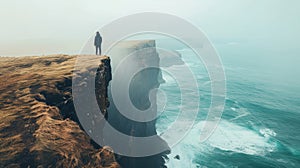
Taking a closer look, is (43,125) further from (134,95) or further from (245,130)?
(245,130)

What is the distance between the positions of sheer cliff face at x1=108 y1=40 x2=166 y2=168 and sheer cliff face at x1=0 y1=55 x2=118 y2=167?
2709 cm

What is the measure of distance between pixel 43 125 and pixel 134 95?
2395 inches

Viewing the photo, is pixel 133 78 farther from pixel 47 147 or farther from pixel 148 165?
pixel 47 147

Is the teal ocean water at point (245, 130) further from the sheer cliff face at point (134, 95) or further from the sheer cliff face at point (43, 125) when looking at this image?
the sheer cliff face at point (43, 125)

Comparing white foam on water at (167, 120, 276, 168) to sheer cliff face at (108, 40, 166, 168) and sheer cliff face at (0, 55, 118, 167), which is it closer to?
sheer cliff face at (108, 40, 166, 168)

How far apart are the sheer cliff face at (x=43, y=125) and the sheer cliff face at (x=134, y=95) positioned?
88.9ft

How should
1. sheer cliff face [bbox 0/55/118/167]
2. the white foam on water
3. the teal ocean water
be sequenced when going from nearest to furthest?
sheer cliff face [bbox 0/55/118/167], the teal ocean water, the white foam on water

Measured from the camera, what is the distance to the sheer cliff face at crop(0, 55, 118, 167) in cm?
1429

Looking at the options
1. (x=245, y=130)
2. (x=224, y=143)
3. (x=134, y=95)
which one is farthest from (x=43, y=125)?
(x=245, y=130)

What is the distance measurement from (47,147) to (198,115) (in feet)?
245

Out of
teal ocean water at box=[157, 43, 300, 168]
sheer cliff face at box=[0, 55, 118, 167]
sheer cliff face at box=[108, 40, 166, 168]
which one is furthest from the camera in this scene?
teal ocean water at box=[157, 43, 300, 168]

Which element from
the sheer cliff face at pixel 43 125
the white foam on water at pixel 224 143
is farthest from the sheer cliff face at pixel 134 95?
the sheer cliff face at pixel 43 125

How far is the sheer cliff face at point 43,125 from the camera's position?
14.3 meters

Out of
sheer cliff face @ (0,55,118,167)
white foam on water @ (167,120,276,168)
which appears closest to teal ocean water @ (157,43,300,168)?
white foam on water @ (167,120,276,168)
